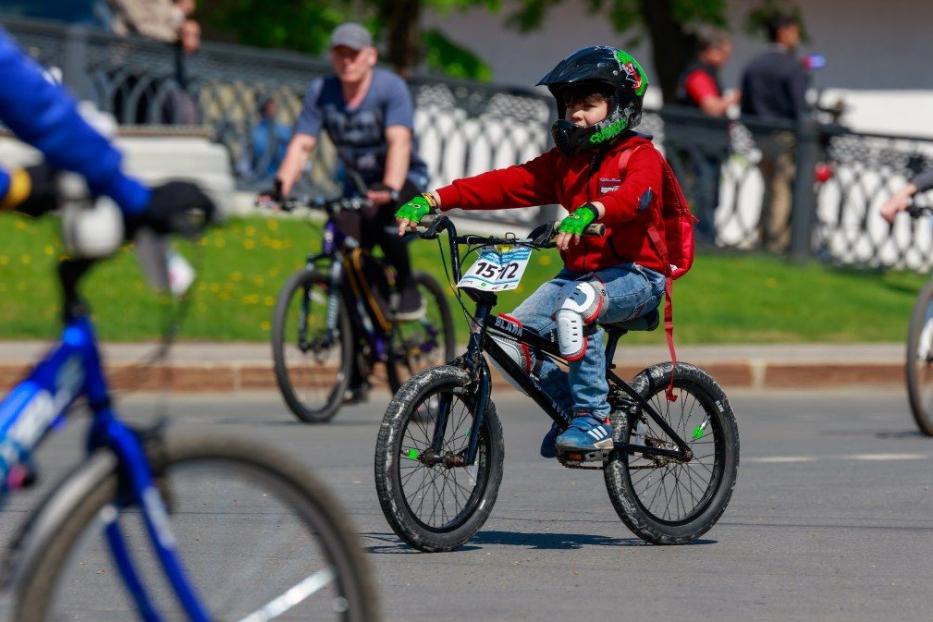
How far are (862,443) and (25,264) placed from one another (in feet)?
24.2

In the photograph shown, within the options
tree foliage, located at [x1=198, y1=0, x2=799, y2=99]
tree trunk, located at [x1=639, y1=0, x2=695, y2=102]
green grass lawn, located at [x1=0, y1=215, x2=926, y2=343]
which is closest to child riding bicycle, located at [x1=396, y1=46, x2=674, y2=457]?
Answer: green grass lawn, located at [x1=0, y1=215, x2=926, y2=343]

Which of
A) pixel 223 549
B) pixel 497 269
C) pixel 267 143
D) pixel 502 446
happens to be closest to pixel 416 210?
pixel 497 269

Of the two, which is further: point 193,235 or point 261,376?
point 261,376

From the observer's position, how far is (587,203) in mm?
6164

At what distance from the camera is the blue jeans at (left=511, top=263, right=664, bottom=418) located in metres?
6.32

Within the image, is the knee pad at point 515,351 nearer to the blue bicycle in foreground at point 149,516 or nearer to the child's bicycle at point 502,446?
the child's bicycle at point 502,446

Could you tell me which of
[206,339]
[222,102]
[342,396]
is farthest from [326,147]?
A: [342,396]

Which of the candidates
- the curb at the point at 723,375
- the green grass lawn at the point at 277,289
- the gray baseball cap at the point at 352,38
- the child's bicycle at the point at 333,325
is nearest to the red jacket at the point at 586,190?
the child's bicycle at the point at 333,325

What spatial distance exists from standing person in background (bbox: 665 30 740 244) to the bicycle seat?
1150 centimetres

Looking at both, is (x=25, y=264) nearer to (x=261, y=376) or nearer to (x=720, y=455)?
(x=261, y=376)

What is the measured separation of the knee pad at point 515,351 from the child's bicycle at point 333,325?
3.55 meters

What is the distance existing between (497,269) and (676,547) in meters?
1.18

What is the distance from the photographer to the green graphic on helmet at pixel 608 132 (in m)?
6.38

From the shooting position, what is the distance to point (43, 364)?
346 cm
